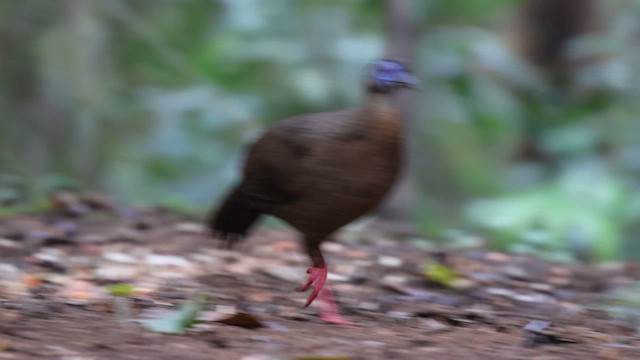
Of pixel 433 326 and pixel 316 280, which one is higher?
pixel 316 280

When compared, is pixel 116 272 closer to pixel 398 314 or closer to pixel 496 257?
pixel 398 314

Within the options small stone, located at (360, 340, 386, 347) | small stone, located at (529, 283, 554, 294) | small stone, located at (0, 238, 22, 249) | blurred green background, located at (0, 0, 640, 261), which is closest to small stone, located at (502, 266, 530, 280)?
small stone, located at (529, 283, 554, 294)

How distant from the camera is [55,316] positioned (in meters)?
3.46

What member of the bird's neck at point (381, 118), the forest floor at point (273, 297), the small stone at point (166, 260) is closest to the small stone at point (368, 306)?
the forest floor at point (273, 297)

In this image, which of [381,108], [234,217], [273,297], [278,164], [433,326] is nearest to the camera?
[433,326]

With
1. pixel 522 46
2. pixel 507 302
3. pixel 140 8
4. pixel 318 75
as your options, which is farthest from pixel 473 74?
pixel 507 302

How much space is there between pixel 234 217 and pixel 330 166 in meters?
0.84

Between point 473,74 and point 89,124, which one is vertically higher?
point 473,74

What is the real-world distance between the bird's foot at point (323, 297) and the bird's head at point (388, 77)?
912 millimetres

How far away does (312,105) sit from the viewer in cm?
770

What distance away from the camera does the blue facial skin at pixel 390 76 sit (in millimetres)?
4242

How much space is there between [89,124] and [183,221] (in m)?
1.53

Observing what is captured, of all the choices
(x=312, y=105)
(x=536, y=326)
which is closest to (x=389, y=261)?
(x=536, y=326)

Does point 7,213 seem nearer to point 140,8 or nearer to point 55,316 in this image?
point 140,8
